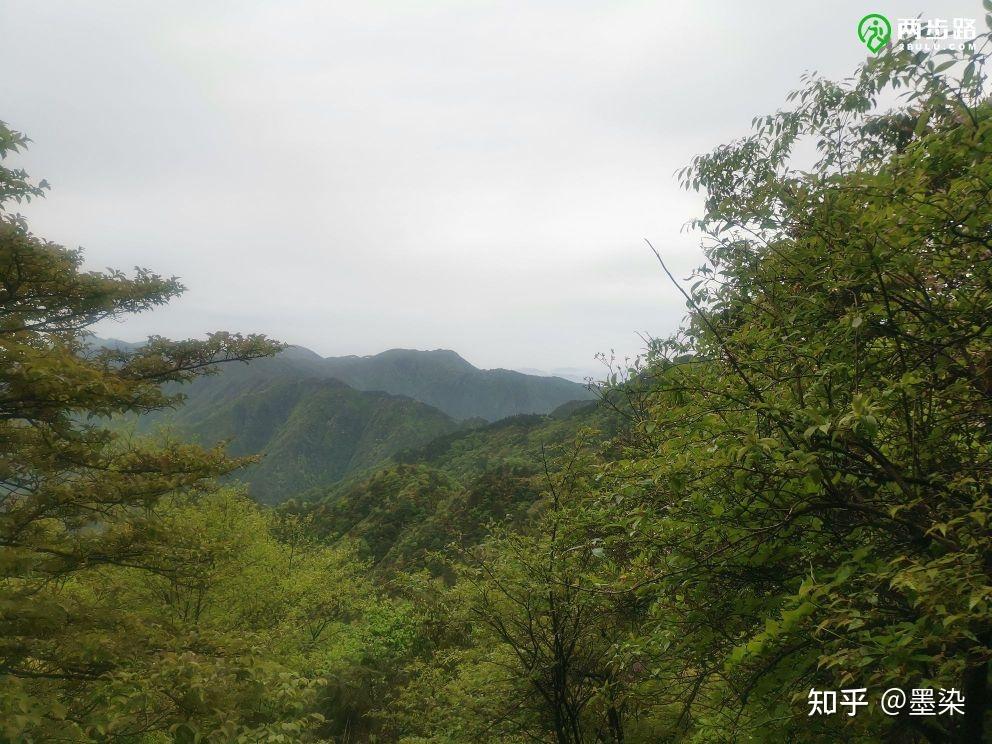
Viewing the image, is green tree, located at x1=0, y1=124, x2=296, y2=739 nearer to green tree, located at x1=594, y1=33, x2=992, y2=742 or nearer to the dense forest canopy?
the dense forest canopy

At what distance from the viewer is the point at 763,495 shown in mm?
3252

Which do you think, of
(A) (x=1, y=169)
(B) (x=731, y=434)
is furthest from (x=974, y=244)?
(A) (x=1, y=169)

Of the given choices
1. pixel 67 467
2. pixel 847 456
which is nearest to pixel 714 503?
pixel 847 456

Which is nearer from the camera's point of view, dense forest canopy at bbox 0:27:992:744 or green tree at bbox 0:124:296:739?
dense forest canopy at bbox 0:27:992:744

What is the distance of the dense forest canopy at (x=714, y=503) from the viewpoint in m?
2.83

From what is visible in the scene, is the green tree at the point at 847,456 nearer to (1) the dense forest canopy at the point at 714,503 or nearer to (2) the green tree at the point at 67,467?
(1) the dense forest canopy at the point at 714,503

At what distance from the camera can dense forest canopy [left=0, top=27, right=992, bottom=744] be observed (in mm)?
2830

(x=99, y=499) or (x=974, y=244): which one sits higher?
(x=974, y=244)

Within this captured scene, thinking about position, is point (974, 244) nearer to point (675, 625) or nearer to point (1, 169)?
point (675, 625)

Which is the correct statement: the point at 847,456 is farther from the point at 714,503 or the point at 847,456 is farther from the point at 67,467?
the point at 67,467

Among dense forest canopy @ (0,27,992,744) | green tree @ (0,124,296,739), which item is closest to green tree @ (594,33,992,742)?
dense forest canopy @ (0,27,992,744)

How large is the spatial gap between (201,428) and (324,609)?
181 m

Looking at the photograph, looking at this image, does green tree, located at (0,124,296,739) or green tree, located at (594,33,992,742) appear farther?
green tree, located at (0,124,296,739)

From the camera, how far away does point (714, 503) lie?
3.29 metres
